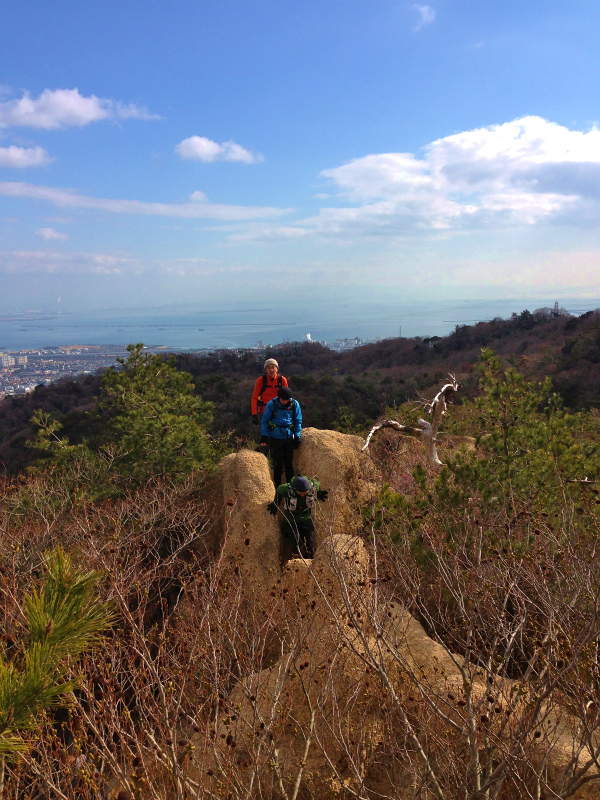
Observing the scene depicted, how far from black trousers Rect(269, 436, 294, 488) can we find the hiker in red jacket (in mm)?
607

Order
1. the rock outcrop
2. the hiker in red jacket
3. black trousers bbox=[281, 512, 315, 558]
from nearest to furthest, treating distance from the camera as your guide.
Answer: the rock outcrop → black trousers bbox=[281, 512, 315, 558] → the hiker in red jacket

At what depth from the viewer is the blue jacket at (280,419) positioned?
793 cm

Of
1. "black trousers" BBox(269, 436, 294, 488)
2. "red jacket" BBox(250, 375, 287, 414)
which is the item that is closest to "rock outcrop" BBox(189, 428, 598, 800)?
"black trousers" BBox(269, 436, 294, 488)

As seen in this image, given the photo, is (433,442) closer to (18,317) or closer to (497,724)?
(497,724)

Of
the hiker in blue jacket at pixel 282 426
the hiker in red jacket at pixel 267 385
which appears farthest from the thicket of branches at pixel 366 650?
the hiker in red jacket at pixel 267 385

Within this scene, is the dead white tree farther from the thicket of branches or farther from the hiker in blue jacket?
the hiker in blue jacket

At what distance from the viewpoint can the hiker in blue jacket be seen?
25.9 feet

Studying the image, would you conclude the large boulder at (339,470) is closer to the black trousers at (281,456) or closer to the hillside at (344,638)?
the hillside at (344,638)

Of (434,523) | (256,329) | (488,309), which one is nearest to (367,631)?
(434,523)

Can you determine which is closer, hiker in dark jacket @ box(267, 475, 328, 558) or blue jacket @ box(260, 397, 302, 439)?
hiker in dark jacket @ box(267, 475, 328, 558)

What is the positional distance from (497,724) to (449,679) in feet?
3.36

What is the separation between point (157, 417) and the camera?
9.70 m

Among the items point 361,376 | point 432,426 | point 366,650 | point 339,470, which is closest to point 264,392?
point 339,470

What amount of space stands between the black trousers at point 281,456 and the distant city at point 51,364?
118ft
